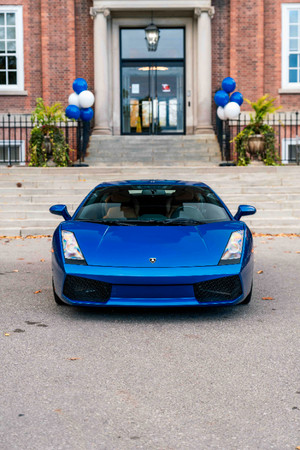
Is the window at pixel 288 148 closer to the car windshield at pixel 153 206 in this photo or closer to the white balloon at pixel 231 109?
the white balloon at pixel 231 109

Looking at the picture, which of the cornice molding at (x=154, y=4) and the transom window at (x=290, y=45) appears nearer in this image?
the cornice molding at (x=154, y=4)

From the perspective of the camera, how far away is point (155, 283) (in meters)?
5.45

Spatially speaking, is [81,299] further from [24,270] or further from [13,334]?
[24,270]

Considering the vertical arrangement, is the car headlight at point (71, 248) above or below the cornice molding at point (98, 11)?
below

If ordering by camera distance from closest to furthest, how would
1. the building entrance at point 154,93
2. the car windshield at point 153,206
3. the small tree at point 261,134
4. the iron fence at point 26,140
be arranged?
the car windshield at point 153,206 → the small tree at point 261,134 → the iron fence at point 26,140 → the building entrance at point 154,93

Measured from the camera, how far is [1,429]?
3.24m

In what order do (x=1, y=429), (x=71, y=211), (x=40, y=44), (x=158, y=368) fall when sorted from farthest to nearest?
(x=40, y=44), (x=71, y=211), (x=158, y=368), (x=1, y=429)

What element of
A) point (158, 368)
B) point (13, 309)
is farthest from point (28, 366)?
point (13, 309)

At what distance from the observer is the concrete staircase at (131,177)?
42.0 ft

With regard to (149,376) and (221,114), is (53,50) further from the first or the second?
(149,376)

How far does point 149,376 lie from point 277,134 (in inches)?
746

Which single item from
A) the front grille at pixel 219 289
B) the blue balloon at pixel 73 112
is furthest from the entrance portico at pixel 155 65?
the front grille at pixel 219 289

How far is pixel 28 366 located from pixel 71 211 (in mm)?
9216

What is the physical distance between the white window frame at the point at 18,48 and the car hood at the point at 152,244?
59.6ft
